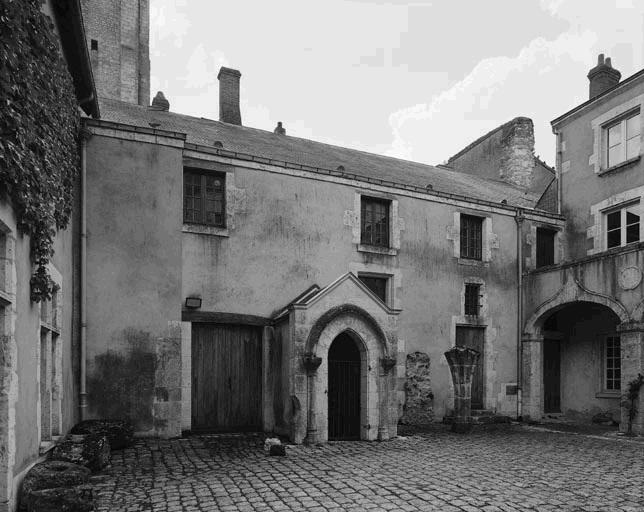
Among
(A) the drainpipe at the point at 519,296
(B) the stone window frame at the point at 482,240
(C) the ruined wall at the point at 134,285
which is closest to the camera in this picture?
(C) the ruined wall at the point at 134,285

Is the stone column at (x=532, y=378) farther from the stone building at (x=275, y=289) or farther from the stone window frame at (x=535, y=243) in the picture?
the stone window frame at (x=535, y=243)

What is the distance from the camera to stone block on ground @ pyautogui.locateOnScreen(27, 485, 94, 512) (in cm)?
502

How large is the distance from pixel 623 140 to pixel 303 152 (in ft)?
26.7

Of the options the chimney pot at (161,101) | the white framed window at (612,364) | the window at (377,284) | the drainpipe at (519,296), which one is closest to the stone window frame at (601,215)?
the drainpipe at (519,296)

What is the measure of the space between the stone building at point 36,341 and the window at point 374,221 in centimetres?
619

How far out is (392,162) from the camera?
17.7 m

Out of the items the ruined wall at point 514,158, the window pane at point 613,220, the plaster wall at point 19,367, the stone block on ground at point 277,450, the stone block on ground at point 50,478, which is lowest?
the stone block on ground at point 277,450

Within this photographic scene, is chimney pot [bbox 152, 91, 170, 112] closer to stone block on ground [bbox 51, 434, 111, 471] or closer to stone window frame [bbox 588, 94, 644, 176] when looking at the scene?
stone block on ground [bbox 51, 434, 111, 471]

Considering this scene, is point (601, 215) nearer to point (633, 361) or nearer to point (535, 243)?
point (535, 243)

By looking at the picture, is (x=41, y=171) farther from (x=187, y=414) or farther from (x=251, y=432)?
(x=251, y=432)

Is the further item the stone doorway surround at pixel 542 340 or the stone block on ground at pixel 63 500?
the stone doorway surround at pixel 542 340

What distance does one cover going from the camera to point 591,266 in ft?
41.8

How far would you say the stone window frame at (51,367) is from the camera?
264 inches

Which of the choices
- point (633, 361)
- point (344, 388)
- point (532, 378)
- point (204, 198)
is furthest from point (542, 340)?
point (204, 198)
